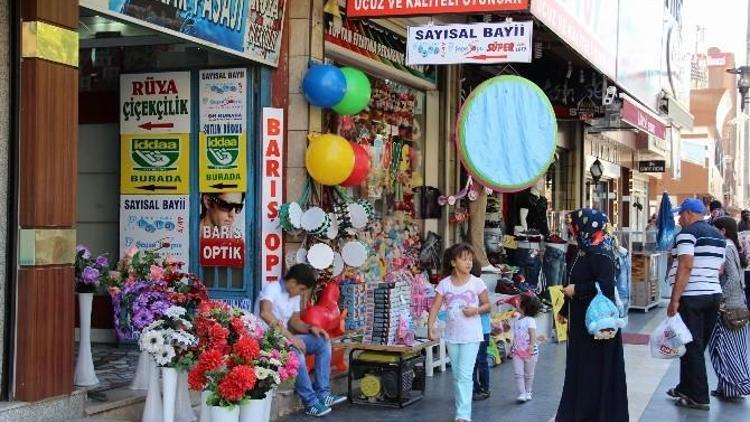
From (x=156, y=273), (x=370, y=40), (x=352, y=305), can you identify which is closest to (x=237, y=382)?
Result: (x=156, y=273)

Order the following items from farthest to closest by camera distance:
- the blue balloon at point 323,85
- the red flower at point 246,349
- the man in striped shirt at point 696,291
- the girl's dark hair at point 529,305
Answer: the blue balloon at point 323,85 → the girl's dark hair at point 529,305 → the man in striped shirt at point 696,291 → the red flower at point 246,349

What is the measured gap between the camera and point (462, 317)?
6.94 meters

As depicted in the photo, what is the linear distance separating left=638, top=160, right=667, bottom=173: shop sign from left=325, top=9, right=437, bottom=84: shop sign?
54.8 ft

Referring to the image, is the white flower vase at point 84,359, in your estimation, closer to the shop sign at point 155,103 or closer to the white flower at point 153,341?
the white flower at point 153,341

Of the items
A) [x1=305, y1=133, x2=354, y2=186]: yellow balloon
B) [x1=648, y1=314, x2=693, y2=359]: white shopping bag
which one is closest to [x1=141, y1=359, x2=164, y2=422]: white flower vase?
[x1=305, y1=133, x2=354, y2=186]: yellow balloon

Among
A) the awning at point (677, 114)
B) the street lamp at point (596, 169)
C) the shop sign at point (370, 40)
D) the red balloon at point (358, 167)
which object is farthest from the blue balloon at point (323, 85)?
the street lamp at point (596, 169)

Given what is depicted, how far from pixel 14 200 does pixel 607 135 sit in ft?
58.3

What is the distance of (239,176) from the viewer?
8.35 metres

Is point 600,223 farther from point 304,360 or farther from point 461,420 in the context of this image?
point 304,360

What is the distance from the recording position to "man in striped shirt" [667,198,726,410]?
308 inches

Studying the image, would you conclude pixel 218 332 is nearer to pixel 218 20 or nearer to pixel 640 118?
pixel 218 20

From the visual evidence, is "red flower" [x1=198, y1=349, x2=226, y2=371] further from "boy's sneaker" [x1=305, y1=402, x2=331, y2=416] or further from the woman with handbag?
the woman with handbag

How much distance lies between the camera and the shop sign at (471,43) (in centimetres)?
809

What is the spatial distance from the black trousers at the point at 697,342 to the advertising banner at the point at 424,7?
297 cm
